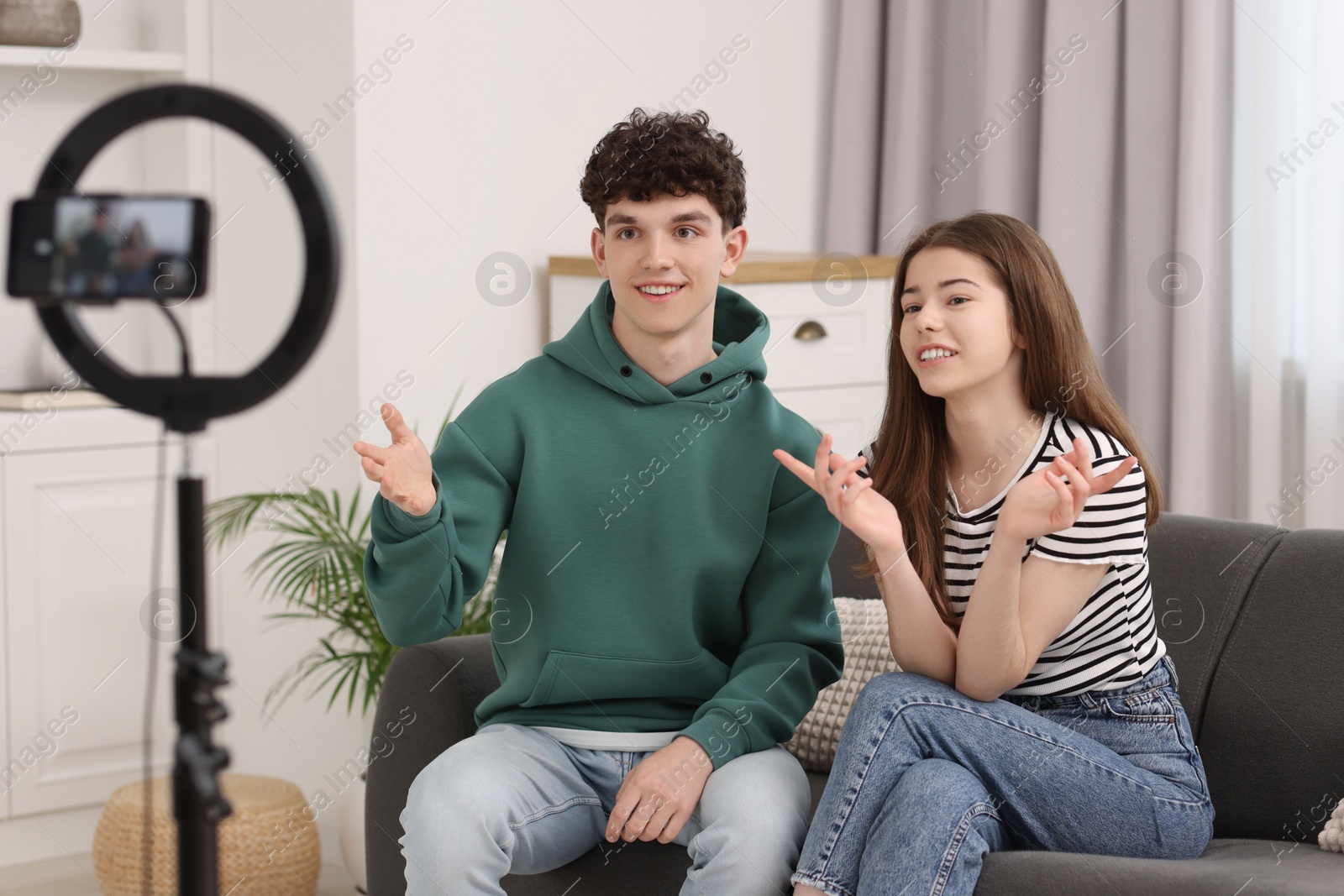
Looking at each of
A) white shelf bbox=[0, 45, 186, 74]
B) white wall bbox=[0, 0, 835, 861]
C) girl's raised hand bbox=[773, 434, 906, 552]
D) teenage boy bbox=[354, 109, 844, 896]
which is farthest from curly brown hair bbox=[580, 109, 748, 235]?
Result: white shelf bbox=[0, 45, 186, 74]

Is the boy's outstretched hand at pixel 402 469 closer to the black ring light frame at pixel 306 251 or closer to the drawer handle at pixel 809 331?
the black ring light frame at pixel 306 251

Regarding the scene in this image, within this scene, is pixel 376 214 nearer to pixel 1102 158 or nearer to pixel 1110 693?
pixel 1102 158

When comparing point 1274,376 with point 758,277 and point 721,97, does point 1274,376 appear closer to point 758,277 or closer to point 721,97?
point 758,277

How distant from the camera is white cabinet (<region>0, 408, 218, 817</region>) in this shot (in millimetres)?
2586

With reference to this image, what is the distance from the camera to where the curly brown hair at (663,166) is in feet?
5.09

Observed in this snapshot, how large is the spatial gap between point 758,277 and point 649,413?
116cm

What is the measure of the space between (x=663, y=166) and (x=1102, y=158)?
5.18 feet

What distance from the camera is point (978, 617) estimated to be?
1.37 meters

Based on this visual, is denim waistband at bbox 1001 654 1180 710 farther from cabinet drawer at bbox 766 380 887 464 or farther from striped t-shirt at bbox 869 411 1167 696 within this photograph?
cabinet drawer at bbox 766 380 887 464

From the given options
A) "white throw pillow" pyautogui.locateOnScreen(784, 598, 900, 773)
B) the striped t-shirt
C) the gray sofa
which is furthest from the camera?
"white throw pillow" pyautogui.locateOnScreen(784, 598, 900, 773)

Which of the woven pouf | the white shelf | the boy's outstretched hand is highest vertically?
the white shelf

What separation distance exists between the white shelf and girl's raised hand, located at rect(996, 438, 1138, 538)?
2148mm

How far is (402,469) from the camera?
131cm

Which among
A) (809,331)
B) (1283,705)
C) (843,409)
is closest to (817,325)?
(809,331)
